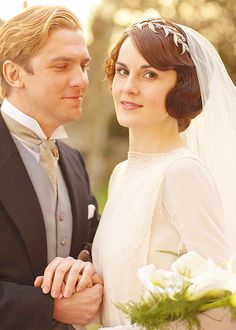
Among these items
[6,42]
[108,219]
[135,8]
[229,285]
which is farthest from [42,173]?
[135,8]

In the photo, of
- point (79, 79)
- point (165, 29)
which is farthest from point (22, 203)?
point (165, 29)

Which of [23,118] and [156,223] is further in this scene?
[23,118]

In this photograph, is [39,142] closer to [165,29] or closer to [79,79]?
[79,79]

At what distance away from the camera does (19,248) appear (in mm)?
3814

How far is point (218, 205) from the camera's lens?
345 centimetres

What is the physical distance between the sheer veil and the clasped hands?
2.29ft

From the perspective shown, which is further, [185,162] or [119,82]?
[119,82]

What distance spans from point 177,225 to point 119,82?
796 mm

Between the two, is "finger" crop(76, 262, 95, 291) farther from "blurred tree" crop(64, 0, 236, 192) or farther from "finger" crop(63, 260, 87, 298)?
"blurred tree" crop(64, 0, 236, 192)

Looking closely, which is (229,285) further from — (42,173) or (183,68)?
(42,173)

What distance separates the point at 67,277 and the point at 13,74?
1.25 meters

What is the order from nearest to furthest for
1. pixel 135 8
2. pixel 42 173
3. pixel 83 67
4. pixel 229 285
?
1. pixel 229 285
2. pixel 42 173
3. pixel 83 67
4. pixel 135 8

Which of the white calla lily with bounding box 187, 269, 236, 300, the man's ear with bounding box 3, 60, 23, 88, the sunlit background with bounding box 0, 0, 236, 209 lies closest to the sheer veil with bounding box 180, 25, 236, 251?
the white calla lily with bounding box 187, 269, 236, 300

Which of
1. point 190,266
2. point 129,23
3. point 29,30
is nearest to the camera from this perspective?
point 190,266
